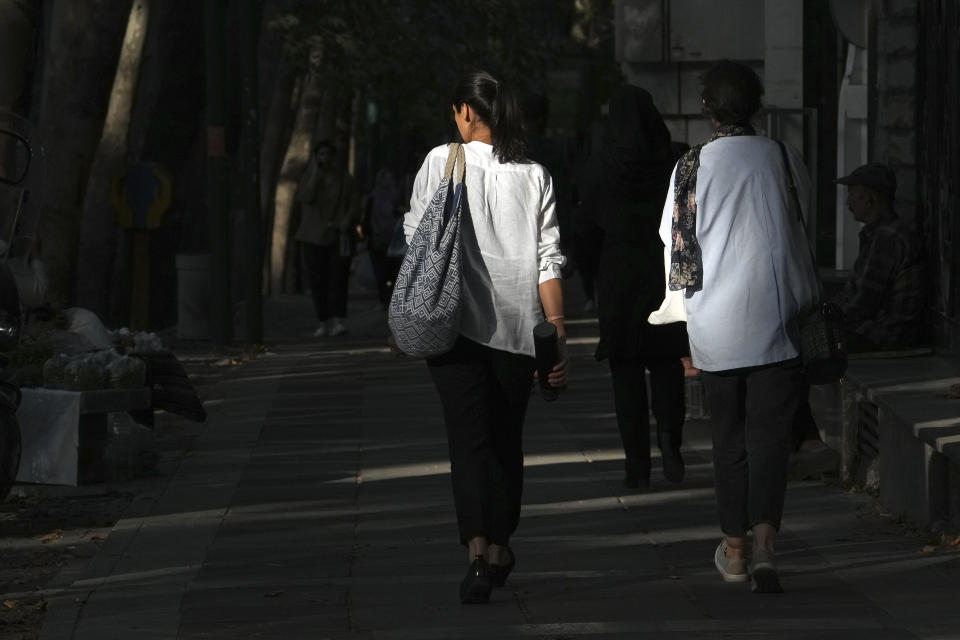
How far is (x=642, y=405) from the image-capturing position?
1002cm

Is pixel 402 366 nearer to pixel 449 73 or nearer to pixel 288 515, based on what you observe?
pixel 288 515

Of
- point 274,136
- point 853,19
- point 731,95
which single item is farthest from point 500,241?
point 274,136

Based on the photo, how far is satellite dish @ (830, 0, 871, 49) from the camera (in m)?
12.0

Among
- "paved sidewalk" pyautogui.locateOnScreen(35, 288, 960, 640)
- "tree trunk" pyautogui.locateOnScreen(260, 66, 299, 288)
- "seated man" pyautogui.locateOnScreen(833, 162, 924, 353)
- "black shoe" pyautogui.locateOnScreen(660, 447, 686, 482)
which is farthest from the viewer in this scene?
"tree trunk" pyautogui.locateOnScreen(260, 66, 299, 288)

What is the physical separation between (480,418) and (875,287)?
147 inches

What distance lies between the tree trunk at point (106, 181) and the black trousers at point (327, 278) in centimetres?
188

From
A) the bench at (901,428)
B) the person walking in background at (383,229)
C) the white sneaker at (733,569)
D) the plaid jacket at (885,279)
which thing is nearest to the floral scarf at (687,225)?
the white sneaker at (733,569)

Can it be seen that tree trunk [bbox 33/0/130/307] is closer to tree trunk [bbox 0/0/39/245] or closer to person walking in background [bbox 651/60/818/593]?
tree trunk [bbox 0/0/39/245]

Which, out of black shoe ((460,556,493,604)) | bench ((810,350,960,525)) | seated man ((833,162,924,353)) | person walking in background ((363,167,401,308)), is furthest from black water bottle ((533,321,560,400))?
person walking in background ((363,167,401,308))

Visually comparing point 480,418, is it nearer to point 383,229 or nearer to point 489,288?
point 489,288

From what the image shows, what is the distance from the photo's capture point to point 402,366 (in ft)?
55.9

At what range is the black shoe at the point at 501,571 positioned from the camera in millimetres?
7410

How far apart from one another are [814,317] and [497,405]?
1.10 meters

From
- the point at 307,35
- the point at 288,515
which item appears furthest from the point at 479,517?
the point at 307,35
